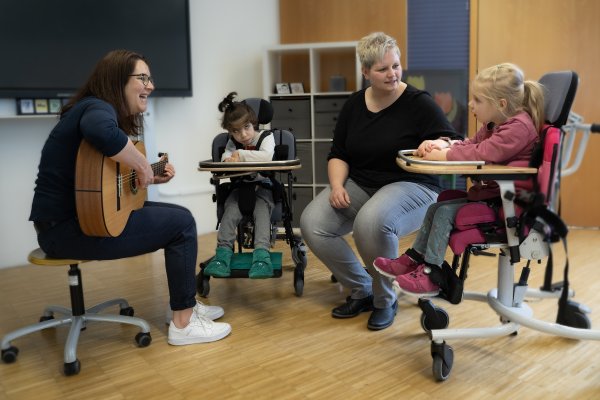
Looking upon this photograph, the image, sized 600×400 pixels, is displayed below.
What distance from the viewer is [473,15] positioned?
14.6 feet

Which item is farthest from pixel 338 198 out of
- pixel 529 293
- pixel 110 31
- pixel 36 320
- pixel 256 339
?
pixel 110 31

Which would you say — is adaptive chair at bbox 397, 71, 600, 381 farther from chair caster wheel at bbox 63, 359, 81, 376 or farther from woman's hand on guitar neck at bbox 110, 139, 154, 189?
chair caster wheel at bbox 63, 359, 81, 376

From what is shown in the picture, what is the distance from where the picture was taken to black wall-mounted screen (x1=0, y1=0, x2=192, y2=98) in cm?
338

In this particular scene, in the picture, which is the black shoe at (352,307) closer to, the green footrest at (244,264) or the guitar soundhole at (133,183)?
the green footrest at (244,264)

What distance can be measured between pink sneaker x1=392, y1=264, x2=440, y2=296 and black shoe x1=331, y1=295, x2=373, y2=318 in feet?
2.05

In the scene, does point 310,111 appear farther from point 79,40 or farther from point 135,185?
point 135,185

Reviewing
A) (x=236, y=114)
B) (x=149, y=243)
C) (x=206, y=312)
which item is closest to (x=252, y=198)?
(x=236, y=114)

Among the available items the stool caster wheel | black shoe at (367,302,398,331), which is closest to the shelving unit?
the stool caster wheel

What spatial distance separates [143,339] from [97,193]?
2.20ft

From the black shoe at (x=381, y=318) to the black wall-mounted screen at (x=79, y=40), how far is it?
93.3 inches

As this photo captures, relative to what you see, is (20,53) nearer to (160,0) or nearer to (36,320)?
(160,0)

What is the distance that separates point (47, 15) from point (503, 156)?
2.83 m

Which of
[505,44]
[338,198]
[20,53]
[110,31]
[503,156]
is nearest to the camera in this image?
[503,156]

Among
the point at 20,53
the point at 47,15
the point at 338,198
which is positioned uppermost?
the point at 47,15
